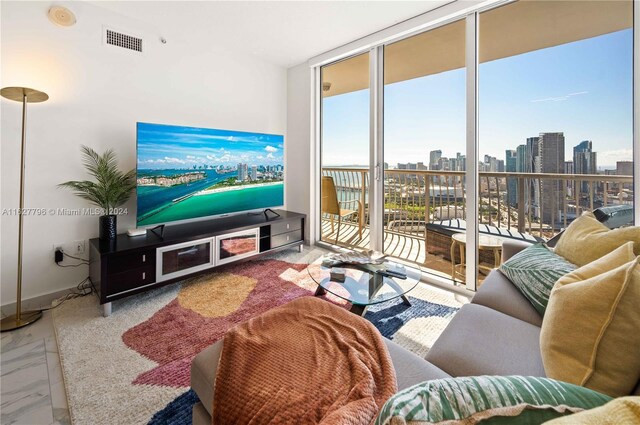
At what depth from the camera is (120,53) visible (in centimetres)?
270

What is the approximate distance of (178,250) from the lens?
8.50ft

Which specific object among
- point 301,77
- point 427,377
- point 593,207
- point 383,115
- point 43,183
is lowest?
point 427,377

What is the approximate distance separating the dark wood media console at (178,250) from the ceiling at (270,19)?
2.00 m

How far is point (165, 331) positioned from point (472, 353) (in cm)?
189

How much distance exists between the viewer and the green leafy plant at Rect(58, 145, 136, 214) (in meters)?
2.46

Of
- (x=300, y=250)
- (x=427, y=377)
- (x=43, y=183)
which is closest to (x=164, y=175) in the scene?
(x=43, y=183)

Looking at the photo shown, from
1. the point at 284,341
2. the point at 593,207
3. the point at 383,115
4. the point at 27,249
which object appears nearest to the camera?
the point at 284,341

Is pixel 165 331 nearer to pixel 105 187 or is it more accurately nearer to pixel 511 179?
pixel 105 187

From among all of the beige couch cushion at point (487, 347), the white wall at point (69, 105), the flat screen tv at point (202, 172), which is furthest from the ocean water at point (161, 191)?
the beige couch cushion at point (487, 347)

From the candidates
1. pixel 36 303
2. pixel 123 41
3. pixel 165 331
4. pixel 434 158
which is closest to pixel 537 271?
pixel 434 158

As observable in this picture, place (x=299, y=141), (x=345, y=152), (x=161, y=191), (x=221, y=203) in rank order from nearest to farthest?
(x=161, y=191), (x=221, y=203), (x=345, y=152), (x=299, y=141)

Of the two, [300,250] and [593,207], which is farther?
[300,250]

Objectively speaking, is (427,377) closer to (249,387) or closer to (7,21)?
(249,387)

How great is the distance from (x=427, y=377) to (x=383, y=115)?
285 centimetres
